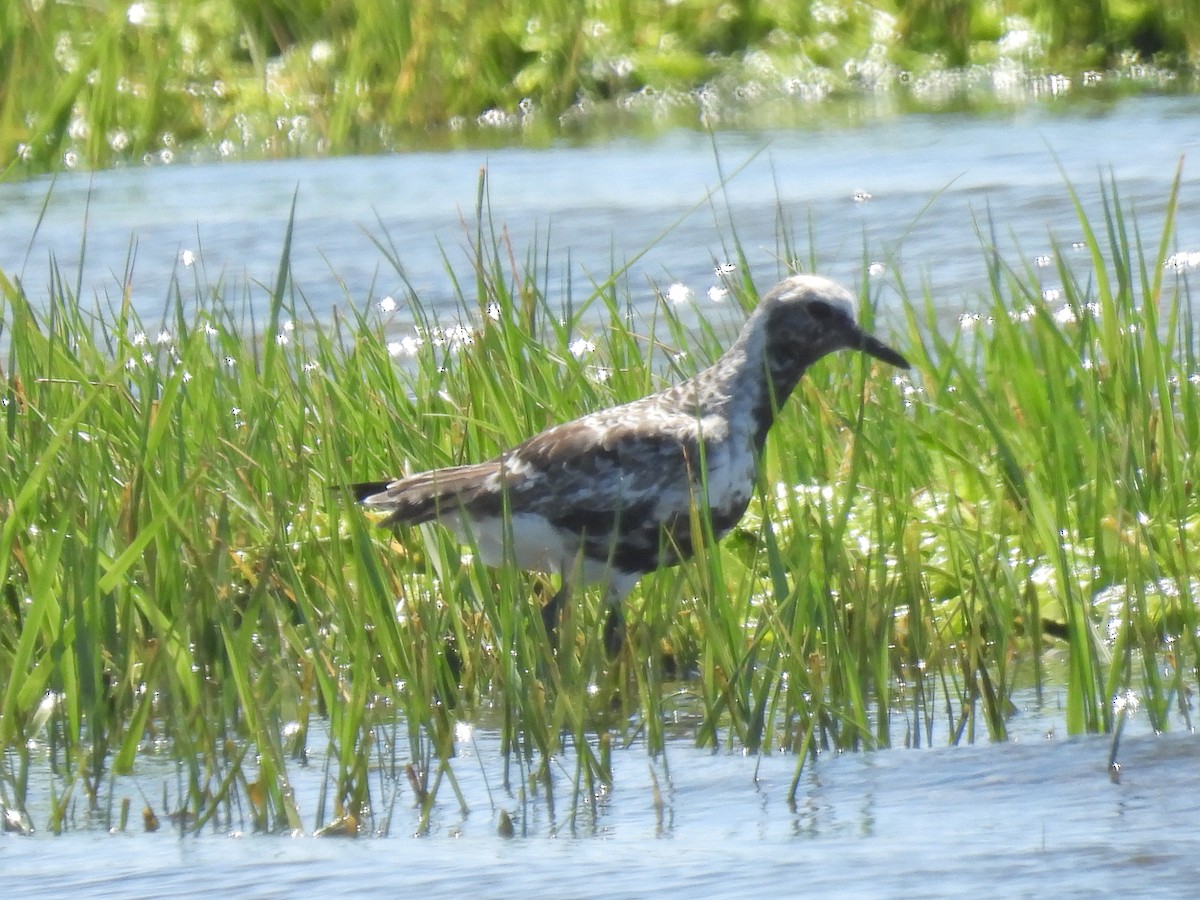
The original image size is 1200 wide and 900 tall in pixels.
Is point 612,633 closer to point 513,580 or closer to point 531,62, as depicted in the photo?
point 513,580

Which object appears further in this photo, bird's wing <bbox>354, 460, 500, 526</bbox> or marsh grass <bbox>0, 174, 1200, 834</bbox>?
bird's wing <bbox>354, 460, 500, 526</bbox>

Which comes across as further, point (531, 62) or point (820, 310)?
point (531, 62)

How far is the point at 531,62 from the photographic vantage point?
15.9m

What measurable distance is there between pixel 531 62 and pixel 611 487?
11.3m

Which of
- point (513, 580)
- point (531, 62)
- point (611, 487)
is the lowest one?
point (513, 580)

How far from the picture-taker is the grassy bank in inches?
581

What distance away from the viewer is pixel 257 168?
13.7 m

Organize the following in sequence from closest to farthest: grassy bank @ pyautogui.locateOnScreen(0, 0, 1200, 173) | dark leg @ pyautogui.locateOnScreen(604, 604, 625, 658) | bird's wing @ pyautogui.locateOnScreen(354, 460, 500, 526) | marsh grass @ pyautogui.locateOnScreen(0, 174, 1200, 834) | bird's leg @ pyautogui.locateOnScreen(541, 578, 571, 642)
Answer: marsh grass @ pyautogui.locateOnScreen(0, 174, 1200, 834), dark leg @ pyautogui.locateOnScreen(604, 604, 625, 658), bird's wing @ pyautogui.locateOnScreen(354, 460, 500, 526), bird's leg @ pyautogui.locateOnScreen(541, 578, 571, 642), grassy bank @ pyautogui.locateOnScreen(0, 0, 1200, 173)

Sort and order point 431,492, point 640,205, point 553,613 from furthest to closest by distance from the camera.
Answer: point 640,205
point 553,613
point 431,492

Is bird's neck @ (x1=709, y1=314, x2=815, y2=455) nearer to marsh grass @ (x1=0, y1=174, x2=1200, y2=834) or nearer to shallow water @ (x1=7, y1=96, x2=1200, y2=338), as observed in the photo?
marsh grass @ (x1=0, y1=174, x2=1200, y2=834)

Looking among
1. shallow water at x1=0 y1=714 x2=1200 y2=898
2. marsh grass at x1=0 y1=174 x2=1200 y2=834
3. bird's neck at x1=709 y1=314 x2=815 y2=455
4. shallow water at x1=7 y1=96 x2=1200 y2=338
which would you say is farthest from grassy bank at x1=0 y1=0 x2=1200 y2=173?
shallow water at x1=0 y1=714 x2=1200 y2=898

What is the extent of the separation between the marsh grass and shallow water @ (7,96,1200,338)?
97.6 inches

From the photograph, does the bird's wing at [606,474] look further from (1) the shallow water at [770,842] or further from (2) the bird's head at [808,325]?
(1) the shallow water at [770,842]

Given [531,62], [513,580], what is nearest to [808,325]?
[513,580]
